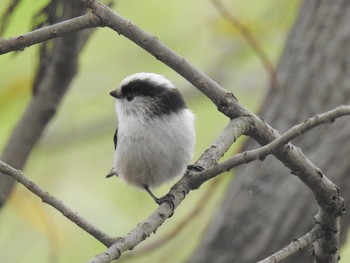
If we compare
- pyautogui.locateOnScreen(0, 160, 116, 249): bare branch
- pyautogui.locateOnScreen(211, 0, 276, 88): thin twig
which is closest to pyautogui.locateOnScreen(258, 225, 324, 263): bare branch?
pyautogui.locateOnScreen(0, 160, 116, 249): bare branch

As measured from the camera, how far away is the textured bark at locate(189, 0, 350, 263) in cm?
375

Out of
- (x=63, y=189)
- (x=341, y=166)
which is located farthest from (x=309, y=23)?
(x=63, y=189)

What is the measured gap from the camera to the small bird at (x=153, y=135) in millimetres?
2943

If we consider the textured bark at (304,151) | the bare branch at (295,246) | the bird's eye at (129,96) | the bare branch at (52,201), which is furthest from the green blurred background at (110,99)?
the bare branch at (52,201)

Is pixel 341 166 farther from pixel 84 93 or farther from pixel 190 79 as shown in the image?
pixel 84 93

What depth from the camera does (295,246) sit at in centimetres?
221

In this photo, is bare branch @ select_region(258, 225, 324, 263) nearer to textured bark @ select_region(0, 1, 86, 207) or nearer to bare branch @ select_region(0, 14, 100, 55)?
bare branch @ select_region(0, 14, 100, 55)

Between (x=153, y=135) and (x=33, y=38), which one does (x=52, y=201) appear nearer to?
(x=33, y=38)

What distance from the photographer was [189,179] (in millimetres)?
2246

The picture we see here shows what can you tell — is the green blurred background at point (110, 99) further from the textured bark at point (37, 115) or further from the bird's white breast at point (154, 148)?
the bird's white breast at point (154, 148)

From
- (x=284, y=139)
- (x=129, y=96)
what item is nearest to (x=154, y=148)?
(x=129, y=96)

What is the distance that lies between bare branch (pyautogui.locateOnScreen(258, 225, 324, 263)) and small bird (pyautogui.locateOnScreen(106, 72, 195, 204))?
0.69 meters

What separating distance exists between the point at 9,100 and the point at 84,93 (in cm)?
100

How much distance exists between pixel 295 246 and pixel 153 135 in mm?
931
